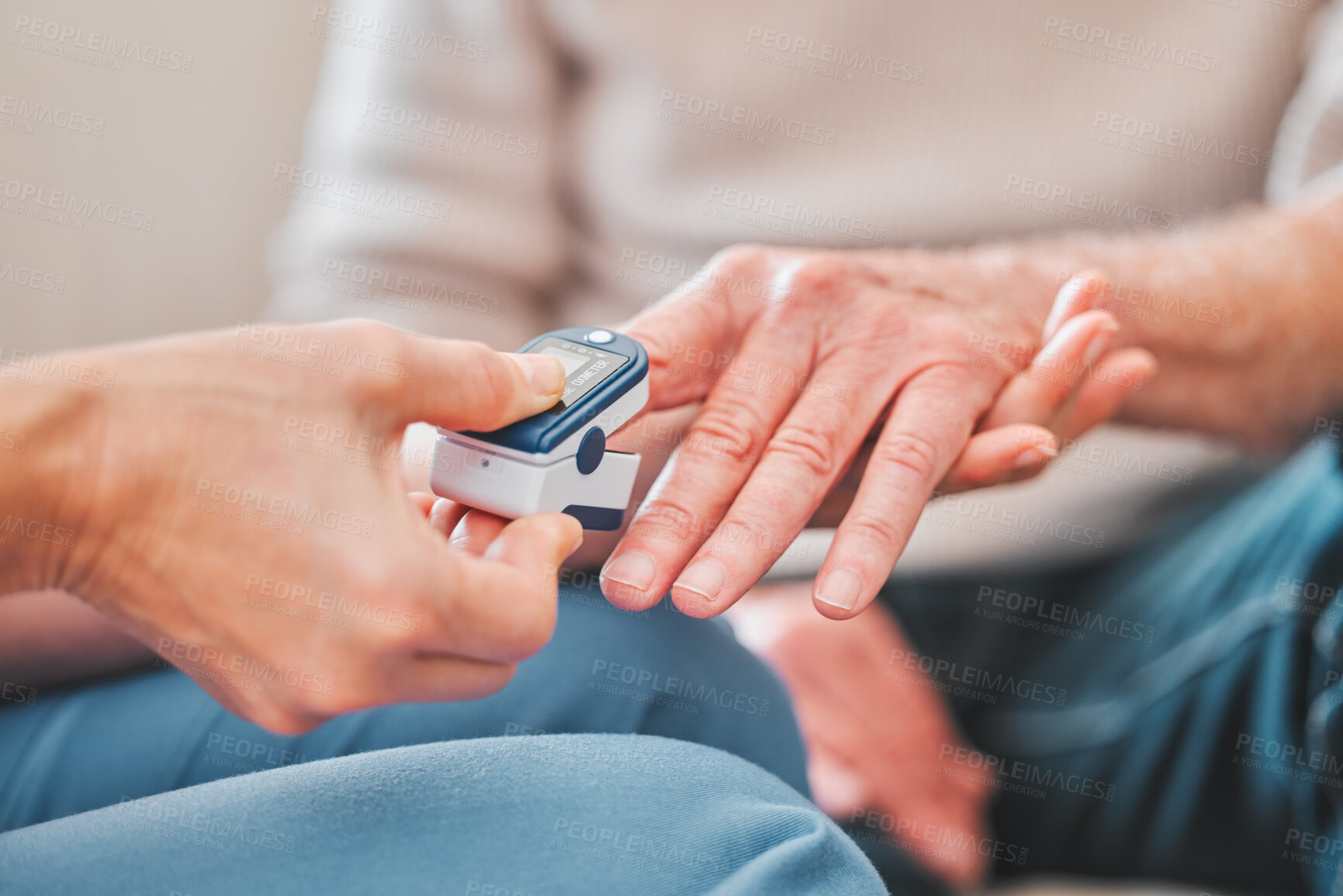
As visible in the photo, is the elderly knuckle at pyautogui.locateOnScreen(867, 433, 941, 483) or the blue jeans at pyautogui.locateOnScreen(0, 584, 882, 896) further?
the elderly knuckle at pyautogui.locateOnScreen(867, 433, 941, 483)

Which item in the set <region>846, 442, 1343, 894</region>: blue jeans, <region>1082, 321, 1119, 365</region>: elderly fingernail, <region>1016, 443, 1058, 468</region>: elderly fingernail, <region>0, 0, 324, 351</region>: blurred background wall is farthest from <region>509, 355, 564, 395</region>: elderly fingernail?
<region>0, 0, 324, 351</region>: blurred background wall

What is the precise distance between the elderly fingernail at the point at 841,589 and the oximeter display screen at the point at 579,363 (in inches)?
7.8

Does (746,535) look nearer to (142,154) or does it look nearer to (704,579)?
(704,579)

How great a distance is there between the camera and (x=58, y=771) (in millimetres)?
569

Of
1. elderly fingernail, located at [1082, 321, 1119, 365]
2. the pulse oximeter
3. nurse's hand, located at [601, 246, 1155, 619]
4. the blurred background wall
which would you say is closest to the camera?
the pulse oximeter

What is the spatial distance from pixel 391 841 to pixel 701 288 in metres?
0.52

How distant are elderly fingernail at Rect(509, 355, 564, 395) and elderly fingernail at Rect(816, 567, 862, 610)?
21cm

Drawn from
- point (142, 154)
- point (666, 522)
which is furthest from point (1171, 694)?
point (142, 154)

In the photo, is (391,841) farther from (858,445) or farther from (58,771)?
(858,445)

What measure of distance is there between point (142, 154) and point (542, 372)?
135 cm

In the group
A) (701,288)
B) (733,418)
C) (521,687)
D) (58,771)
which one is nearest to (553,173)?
(701,288)

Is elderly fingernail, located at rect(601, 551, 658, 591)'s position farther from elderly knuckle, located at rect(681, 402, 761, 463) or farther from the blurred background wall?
the blurred background wall

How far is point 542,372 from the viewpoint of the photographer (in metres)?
0.55

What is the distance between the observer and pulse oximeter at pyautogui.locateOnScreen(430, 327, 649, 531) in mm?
529
